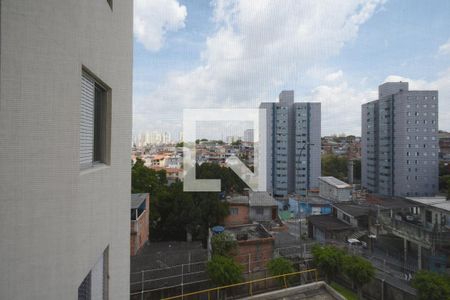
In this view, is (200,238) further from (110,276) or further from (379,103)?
(379,103)

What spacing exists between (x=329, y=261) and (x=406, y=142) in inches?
675

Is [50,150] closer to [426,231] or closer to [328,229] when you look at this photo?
[426,231]

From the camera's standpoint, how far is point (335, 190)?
17641 mm

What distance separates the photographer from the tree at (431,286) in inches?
190

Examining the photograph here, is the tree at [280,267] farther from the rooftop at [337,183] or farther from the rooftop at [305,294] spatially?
the rooftop at [337,183]

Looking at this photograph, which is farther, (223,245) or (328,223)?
(328,223)

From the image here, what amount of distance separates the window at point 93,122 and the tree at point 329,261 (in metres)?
6.03

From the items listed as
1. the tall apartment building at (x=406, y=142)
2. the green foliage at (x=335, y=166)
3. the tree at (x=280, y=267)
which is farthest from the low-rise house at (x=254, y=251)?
the green foliage at (x=335, y=166)

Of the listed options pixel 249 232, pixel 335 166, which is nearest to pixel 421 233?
pixel 249 232

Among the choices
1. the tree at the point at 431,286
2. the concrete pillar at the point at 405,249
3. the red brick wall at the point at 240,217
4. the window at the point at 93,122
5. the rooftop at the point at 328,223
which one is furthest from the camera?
the rooftop at the point at 328,223

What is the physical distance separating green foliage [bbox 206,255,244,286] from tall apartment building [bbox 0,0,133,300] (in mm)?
4284

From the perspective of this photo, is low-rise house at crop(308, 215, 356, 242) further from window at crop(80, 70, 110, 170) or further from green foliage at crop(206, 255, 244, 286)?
window at crop(80, 70, 110, 170)

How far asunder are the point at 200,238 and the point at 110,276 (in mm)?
8443

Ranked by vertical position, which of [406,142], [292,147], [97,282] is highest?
[406,142]
